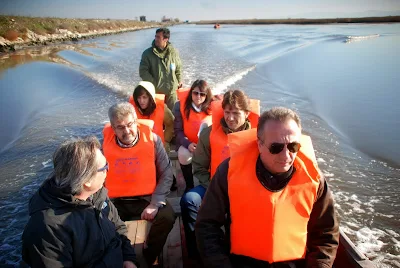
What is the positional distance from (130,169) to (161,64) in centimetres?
326

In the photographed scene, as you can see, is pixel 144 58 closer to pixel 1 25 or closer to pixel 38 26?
pixel 1 25

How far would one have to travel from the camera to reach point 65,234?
149 cm

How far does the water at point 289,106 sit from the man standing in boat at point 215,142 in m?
2.17

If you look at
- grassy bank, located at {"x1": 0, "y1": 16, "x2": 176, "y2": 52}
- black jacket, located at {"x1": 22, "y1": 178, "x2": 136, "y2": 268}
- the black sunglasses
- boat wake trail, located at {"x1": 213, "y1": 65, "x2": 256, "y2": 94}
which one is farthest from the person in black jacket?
grassy bank, located at {"x1": 0, "y1": 16, "x2": 176, "y2": 52}

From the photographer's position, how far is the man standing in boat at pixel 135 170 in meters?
2.66

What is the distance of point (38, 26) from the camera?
29.5 metres

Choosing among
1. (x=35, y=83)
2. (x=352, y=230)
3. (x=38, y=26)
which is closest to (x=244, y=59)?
(x=35, y=83)

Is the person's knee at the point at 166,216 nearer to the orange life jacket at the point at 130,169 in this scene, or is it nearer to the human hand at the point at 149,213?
the human hand at the point at 149,213

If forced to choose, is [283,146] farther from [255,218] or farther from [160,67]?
[160,67]

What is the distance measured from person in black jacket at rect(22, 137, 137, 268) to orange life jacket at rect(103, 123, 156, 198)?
0.95m

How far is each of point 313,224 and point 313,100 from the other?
27.3ft

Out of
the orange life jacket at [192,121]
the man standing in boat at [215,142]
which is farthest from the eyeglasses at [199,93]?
the man standing in boat at [215,142]

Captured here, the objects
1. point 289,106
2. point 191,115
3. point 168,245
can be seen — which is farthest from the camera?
point 289,106

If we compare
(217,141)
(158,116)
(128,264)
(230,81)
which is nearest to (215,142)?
(217,141)
